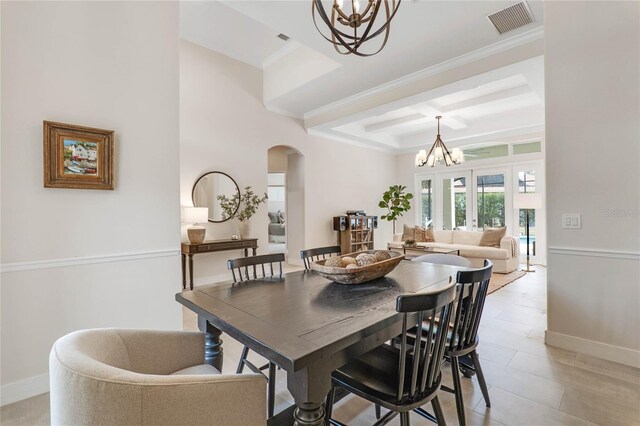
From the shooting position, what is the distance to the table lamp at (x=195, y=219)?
14.3 feet

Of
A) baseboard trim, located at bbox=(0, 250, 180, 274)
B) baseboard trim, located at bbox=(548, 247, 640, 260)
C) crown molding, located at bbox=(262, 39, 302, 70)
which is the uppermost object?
crown molding, located at bbox=(262, 39, 302, 70)

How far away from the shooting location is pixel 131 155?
2.38m

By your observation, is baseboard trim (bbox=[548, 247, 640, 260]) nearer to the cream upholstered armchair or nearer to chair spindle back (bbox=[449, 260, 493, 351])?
chair spindle back (bbox=[449, 260, 493, 351])

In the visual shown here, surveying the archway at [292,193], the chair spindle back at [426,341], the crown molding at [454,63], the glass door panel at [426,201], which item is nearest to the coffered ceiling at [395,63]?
the crown molding at [454,63]

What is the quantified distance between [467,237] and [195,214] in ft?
17.8

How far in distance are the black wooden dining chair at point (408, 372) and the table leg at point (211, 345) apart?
2.03 feet

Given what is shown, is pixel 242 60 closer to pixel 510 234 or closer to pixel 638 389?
pixel 638 389

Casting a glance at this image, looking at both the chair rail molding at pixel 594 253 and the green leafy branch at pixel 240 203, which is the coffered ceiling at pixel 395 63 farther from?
the chair rail molding at pixel 594 253

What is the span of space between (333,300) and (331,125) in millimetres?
4866

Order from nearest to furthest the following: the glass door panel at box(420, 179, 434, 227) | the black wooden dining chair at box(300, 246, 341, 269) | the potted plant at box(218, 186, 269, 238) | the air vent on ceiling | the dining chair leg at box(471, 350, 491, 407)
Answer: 1. the dining chair leg at box(471, 350, 491, 407)
2. the black wooden dining chair at box(300, 246, 341, 269)
3. the air vent on ceiling
4. the potted plant at box(218, 186, 269, 238)
5. the glass door panel at box(420, 179, 434, 227)

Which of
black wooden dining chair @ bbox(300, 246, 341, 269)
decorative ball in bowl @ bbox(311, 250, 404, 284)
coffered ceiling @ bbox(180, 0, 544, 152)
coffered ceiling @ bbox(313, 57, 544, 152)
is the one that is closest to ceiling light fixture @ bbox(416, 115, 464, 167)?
coffered ceiling @ bbox(313, 57, 544, 152)

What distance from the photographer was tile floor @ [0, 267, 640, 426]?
171cm

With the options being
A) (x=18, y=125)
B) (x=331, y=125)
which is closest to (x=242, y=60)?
(x=331, y=125)

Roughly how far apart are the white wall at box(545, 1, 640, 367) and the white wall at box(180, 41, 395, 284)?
416cm
